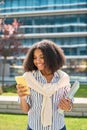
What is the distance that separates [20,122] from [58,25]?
39.1m

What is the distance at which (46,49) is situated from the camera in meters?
3.31

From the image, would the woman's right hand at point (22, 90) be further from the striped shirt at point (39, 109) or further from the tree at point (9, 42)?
the tree at point (9, 42)

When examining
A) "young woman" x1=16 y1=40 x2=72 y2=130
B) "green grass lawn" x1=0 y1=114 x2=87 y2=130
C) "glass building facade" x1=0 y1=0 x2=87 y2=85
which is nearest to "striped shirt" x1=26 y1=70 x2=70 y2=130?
"young woman" x1=16 y1=40 x2=72 y2=130

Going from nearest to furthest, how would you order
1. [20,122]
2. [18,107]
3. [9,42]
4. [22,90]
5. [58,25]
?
[22,90], [20,122], [18,107], [9,42], [58,25]

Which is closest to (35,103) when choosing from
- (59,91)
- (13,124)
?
(59,91)

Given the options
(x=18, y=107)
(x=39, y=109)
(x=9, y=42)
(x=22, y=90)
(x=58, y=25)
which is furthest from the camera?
(x=58, y=25)

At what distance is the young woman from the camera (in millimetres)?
3254

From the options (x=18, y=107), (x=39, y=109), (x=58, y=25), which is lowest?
(x=58, y=25)

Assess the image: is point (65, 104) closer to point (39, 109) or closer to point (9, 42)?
point (39, 109)

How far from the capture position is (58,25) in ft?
153

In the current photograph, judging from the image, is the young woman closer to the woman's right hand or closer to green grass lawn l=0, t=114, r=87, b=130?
the woman's right hand

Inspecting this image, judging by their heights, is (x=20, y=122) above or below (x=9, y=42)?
above

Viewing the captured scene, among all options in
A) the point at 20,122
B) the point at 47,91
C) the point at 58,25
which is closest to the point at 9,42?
the point at 20,122

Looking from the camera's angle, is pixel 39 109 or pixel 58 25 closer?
pixel 39 109
